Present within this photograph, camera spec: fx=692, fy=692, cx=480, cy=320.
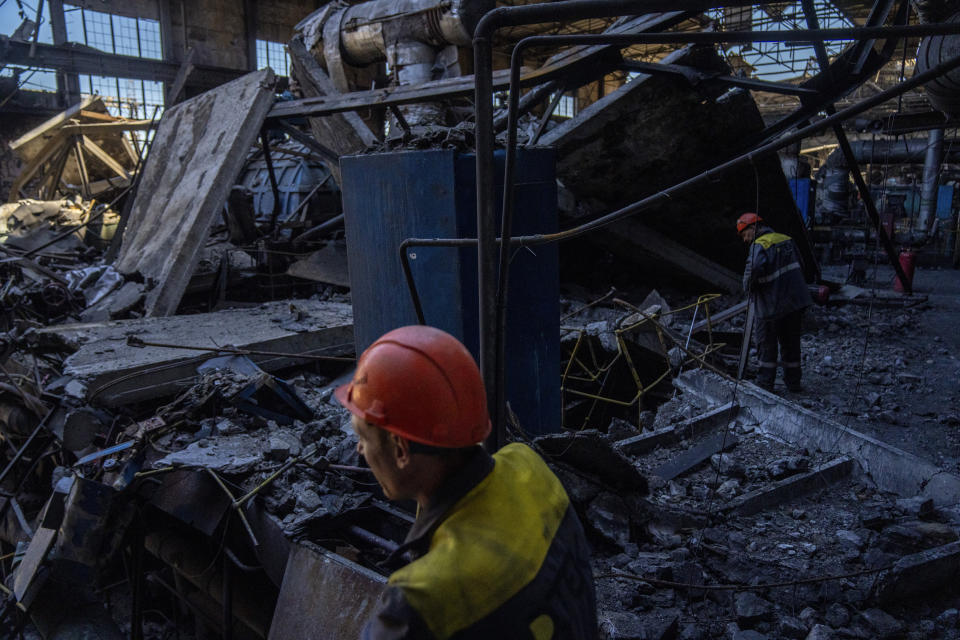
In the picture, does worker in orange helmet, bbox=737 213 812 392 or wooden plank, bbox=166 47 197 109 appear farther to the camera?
wooden plank, bbox=166 47 197 109

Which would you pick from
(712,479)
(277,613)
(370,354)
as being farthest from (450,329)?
(370,354)

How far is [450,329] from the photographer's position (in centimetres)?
347

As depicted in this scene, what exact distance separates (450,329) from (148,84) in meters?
22.0

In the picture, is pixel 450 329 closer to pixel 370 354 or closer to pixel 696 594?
pixel 696 594

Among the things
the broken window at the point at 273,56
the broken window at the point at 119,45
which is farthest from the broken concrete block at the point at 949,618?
the broken window at the point at 273,56

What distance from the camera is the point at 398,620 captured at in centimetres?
109

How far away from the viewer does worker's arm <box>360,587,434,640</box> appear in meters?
1.08

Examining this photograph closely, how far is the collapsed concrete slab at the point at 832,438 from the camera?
367 cm

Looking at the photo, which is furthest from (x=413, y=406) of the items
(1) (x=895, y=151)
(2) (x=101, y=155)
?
(1) (x=895, y=151)

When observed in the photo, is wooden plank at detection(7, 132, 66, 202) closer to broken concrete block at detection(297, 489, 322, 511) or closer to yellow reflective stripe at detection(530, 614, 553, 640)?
broken concrete block at detection(297, 489, 322, 511)

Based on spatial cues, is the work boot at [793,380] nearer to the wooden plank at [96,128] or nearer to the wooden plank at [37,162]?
the wooden plank at [96,128]

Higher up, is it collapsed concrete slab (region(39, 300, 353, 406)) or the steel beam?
the steel beam

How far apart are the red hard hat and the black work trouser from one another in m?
5.62

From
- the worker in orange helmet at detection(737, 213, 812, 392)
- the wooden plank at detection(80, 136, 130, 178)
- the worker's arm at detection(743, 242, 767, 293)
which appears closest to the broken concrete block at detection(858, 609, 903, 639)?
the worker in orange helmet at detection(737, 213, 812, 392)
